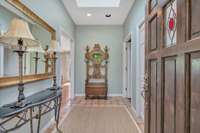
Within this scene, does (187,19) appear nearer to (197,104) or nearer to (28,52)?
(197,104)

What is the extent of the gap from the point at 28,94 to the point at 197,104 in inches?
88.7

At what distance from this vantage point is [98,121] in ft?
13.5

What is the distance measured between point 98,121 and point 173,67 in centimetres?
314

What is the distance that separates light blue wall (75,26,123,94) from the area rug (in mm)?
2267

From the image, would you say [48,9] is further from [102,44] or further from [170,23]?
[102,44]

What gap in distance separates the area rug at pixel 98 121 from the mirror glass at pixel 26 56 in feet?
3.80

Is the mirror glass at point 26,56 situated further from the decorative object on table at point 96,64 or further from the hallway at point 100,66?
the decorative object on table at point 96,64

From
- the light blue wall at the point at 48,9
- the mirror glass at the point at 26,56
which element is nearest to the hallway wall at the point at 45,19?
the light blue wall at the point at 48,9

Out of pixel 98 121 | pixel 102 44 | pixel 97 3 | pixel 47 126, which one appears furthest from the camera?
pixel 102 44

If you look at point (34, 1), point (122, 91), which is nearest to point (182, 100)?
point (34, 1)

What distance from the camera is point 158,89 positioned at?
1528mm

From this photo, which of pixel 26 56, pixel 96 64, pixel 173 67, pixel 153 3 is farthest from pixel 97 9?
pixel 173 67

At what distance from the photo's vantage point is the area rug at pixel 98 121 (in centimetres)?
359

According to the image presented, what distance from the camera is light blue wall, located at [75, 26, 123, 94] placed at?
7512 millimetres
